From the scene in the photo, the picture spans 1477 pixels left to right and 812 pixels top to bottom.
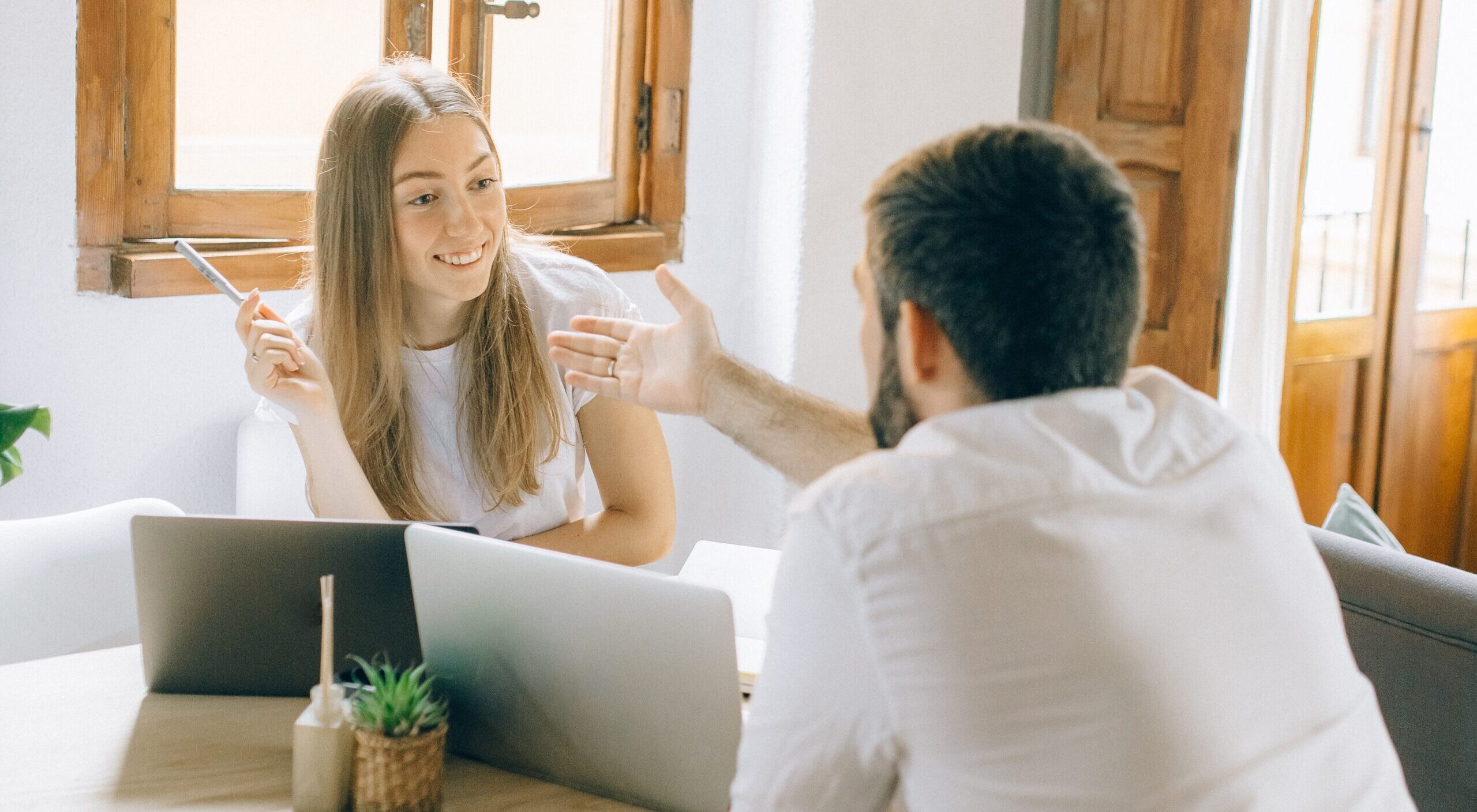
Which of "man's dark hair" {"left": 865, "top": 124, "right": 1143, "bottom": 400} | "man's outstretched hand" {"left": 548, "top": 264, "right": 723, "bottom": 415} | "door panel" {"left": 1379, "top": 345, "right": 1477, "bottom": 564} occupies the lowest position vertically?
"door panel" {"left": 1379, "top": 345, "right": 1477, "bottom": 564}

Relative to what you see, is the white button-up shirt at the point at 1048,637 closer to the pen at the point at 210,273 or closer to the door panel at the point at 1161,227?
the pen at the point at 210,273

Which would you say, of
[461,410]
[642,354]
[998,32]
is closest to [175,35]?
[461,410]

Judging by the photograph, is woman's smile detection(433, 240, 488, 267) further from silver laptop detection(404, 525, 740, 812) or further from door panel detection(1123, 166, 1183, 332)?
door panel detection(1123, 166, 1183, 332)

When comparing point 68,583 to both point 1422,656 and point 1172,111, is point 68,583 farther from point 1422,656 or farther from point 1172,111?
point 1172,111

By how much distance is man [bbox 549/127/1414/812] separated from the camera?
2.70ft

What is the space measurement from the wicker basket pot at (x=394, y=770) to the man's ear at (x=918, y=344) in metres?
0.53

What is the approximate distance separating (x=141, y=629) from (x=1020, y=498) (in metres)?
0.91

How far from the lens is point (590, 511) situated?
288cm

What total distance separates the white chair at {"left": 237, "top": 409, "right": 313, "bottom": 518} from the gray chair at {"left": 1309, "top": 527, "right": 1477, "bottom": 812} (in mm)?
1511

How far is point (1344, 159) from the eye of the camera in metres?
3.78

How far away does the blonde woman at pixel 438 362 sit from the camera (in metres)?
1.88

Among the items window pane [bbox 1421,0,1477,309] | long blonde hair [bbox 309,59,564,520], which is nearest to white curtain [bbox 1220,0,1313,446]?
window pane [bbox 1421,0,1477,309]

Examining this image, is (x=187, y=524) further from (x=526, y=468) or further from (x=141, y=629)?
(x=526, y=468)

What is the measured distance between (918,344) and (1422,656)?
93 cm
